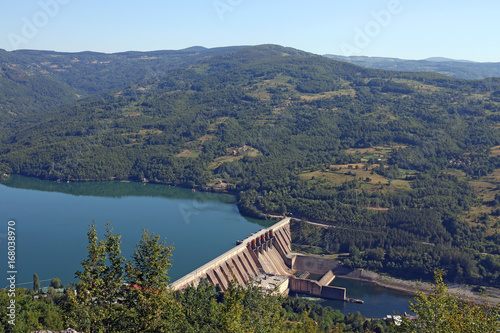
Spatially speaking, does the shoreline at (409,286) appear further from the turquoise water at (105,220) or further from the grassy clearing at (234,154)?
the grassy clearing at (234,154)

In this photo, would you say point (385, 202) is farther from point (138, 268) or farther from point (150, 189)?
point (138, 268)

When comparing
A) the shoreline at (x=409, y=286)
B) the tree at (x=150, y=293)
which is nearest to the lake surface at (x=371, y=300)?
the shoreline at (x=409, y=286)

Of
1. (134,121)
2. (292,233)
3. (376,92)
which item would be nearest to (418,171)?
(292,233)

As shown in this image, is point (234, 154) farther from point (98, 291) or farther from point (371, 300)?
point (98, 291)

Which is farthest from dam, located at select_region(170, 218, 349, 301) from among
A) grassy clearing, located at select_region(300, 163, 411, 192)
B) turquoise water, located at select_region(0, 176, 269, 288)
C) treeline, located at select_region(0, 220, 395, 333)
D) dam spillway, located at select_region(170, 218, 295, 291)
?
treeline, located at select_region(0, 220, 395, 333)

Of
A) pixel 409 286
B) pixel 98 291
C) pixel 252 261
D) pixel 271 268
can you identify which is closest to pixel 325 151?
pixel 271 268
